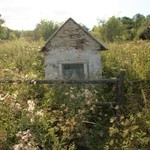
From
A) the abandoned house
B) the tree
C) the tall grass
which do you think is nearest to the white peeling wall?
the abandoned house

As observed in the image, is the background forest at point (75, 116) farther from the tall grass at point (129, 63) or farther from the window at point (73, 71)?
the window at point (73, 71)

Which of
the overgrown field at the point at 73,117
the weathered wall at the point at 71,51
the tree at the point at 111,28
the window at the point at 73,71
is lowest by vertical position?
the overgrown field at the point at 73,117

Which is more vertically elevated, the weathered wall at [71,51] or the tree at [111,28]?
the tree at [111,28]

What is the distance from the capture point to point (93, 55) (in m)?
9.08

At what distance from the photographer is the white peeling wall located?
29.8ft

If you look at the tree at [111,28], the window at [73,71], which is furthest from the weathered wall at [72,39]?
the tree at [111,28]

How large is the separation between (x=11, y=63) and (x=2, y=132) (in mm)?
6458

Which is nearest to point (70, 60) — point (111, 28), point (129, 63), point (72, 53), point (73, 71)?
point (72, 53)

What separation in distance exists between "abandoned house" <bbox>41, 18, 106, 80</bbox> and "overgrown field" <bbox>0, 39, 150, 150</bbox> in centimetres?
68

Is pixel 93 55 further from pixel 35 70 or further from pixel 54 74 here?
pixel 35 70

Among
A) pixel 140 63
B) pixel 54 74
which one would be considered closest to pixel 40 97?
pixel 54 74

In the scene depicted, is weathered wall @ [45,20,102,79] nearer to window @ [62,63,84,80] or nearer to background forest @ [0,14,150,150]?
→ window @ [62,63,84,80]

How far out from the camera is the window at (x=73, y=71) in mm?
9039

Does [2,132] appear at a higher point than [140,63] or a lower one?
lower
